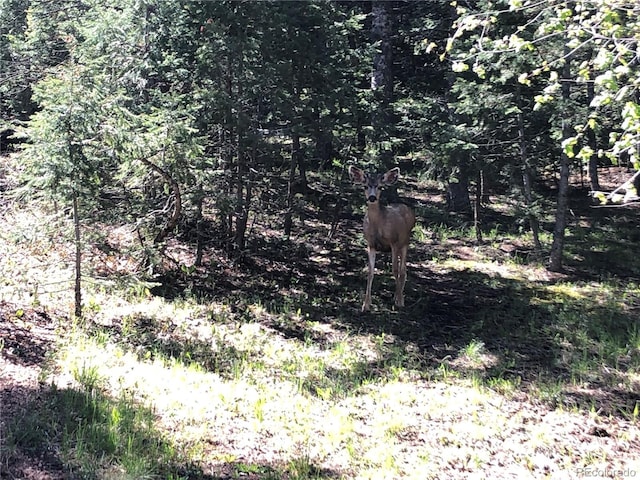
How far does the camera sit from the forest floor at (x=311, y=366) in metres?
4.96

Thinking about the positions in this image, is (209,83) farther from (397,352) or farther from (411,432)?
(411,432)

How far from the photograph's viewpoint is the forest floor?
16.3 feet

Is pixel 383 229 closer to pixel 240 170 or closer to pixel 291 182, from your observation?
pixel 291 182

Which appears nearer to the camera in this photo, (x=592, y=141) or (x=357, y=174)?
(x=357, y=174)

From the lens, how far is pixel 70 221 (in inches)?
328

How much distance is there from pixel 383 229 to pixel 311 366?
3601 millimetres

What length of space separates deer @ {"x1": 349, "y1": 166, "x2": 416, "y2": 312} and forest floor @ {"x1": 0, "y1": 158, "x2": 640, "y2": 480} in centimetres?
55

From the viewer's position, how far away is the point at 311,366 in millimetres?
7684

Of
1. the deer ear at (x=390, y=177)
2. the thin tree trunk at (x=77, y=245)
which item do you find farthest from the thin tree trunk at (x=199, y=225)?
the deer ear at (x=390, y=177)

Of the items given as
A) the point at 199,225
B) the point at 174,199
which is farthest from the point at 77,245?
the point at 199,225

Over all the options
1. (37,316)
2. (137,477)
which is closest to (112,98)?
(37,316)

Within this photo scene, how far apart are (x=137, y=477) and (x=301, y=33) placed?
1000cm

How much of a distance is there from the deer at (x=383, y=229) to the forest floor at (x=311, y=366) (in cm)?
55

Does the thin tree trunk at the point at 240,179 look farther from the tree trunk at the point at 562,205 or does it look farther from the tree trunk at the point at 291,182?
the tree trunk at the point at 562,205
